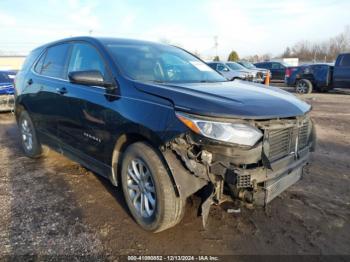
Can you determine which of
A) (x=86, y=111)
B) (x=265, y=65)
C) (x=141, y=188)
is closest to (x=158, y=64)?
(x=86, y=111)

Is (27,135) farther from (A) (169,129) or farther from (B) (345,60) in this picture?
(B) (345,60)

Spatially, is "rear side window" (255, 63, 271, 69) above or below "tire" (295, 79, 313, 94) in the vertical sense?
above

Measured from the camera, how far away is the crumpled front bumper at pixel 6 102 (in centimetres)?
968

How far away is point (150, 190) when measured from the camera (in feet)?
9.78

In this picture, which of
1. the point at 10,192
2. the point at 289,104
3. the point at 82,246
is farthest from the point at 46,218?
the point at 289,104

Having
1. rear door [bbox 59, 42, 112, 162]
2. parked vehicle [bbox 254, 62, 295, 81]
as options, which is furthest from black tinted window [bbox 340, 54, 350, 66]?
rear door [bbox 59, 42, 112, 162]

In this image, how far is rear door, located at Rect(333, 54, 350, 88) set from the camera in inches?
570

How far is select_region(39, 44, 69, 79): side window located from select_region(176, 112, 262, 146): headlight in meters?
2.27

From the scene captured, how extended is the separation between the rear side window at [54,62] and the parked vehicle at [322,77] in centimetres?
1366

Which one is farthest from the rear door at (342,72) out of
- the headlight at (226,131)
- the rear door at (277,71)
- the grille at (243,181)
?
the grille at (243,181)

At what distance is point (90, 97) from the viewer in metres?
3.46

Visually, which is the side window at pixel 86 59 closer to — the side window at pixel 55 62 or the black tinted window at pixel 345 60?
the side window at pixel 55 62

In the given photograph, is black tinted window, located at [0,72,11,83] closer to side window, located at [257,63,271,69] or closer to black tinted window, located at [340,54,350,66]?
black tinted window, located at [340,54,350,66]

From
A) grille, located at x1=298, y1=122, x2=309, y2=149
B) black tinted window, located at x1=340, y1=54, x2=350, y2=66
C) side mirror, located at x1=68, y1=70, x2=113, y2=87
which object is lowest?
grille, located at x1=298, y1=122, x2=309, y2=149
